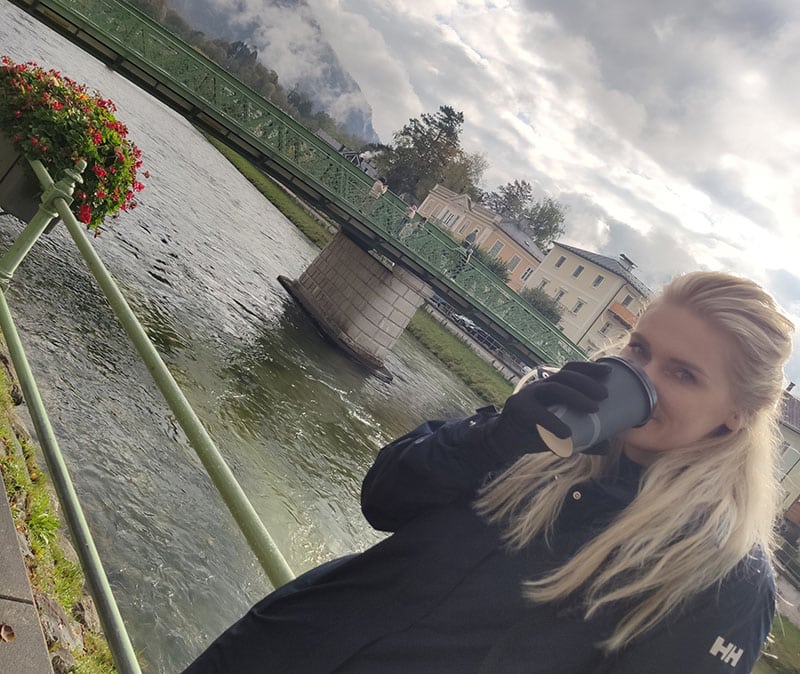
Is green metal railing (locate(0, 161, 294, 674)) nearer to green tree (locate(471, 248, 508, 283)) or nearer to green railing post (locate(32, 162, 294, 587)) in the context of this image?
green railing post (locate(32, 162, 294, 587))

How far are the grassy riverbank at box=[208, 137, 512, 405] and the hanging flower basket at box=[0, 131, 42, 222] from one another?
21.6 metres

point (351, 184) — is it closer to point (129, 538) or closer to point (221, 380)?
point (221, 380)

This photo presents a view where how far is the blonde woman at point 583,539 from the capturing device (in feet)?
3.96

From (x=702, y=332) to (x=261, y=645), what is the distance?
146cm

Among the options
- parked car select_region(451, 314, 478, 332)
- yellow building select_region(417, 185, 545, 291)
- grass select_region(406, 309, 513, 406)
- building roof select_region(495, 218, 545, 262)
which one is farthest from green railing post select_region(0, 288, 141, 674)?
building roof select_region(495, 218, 545, 262)

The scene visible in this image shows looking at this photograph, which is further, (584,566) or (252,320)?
(252,320)

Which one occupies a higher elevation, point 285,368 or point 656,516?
point 656,516

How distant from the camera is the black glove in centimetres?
132

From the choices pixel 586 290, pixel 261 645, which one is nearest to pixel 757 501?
pixel 261 645

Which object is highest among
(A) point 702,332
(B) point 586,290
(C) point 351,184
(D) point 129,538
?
(B) point 586,290

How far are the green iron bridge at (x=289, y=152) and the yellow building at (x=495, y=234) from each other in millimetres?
45693

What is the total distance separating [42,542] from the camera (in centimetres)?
359

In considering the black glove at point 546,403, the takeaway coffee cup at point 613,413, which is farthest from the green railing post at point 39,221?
the takeaway coffee cup at point 613,413

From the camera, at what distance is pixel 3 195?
6211mm
